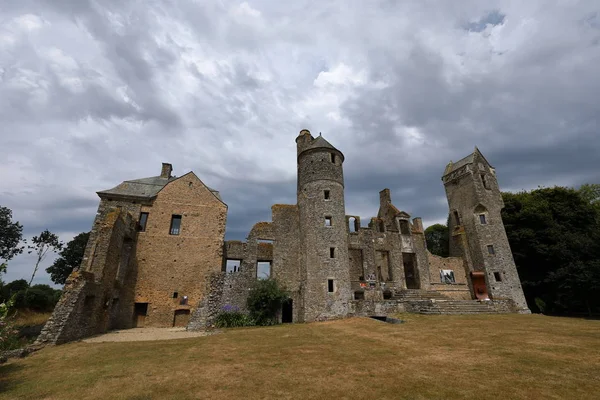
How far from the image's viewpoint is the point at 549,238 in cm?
2639

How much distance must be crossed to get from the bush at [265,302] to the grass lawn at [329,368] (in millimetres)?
6735

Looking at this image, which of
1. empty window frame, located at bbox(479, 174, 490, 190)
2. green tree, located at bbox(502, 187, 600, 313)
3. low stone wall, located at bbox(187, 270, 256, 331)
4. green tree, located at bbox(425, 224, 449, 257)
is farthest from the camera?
green tree, located at bbox(425, 224, 449, 257)

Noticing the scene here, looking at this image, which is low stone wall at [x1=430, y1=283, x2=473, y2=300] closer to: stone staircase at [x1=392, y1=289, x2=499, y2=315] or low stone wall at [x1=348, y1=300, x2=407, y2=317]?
stone staircase at [x1=392, y1=289, x2=499, y2=315]

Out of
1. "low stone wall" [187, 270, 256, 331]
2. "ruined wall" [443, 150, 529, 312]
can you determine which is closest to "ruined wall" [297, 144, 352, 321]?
"low stone wall" [187, 270, 256, 331]

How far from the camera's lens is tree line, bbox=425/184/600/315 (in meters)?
21.4

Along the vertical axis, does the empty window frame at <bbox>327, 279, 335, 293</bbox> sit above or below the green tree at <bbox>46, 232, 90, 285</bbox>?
below

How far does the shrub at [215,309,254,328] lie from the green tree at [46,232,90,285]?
24089 millimetres

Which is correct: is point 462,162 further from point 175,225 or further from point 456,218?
point 175,225

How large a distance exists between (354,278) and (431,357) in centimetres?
1754

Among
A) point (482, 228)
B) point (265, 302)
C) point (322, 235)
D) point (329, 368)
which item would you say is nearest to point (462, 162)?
point (482, 228)

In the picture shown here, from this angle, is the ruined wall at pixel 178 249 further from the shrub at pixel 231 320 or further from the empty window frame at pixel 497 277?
the empty window frame at pixel 497 277

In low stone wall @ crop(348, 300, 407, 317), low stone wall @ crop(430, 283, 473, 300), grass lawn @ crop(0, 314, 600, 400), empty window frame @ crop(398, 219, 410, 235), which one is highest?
empty window frame @ crop(398, 219, 410, 235)

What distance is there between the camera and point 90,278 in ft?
50.1

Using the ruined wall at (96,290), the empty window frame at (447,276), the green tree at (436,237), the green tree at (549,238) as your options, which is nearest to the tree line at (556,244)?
the green tree at (549,238)
